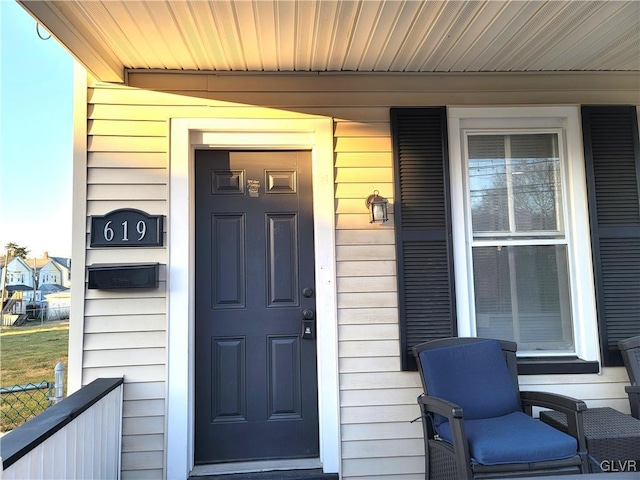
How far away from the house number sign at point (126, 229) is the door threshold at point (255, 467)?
4.39 feet

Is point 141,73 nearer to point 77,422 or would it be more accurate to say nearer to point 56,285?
point 56,285

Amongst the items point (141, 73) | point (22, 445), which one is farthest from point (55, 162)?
point (22, 445)

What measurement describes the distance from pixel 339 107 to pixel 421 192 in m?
0.73

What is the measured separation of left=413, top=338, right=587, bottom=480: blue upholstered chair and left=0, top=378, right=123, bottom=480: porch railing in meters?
1.56

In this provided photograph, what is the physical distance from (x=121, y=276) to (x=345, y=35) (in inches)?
70.5

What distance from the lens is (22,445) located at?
4.02ft

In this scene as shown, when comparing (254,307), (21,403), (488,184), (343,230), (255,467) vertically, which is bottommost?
(255,467)

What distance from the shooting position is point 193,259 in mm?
2279

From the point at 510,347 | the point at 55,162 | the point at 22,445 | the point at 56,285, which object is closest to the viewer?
the point at 22,445

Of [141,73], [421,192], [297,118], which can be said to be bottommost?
[421,192]

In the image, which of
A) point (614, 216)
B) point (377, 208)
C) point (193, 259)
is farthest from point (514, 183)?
point (193, 259)

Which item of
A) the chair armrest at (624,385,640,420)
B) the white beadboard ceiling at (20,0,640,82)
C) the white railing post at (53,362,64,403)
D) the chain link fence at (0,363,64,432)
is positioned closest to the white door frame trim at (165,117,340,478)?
the white beadboard ceiling at (20,0,640,82)

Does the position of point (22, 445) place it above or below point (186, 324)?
below

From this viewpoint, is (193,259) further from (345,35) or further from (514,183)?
(514,183)
